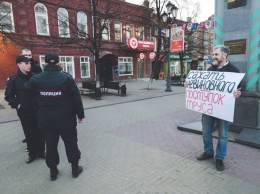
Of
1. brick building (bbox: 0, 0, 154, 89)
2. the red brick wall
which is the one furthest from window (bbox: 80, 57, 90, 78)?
the red brick wall

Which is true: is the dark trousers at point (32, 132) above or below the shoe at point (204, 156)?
above

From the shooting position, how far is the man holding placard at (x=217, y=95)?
11.2ft

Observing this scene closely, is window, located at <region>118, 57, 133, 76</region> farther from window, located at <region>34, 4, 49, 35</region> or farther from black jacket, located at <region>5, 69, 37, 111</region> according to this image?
black jacket, located at <region>5, 69, 37, 111</region>

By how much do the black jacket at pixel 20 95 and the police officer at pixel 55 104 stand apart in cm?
68

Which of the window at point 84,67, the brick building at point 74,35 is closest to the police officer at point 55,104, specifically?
the brick building at point 74,35

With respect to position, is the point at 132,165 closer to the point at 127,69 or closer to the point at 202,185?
the point at 202,185

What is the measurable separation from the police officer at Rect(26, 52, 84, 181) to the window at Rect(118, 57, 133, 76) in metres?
20.7

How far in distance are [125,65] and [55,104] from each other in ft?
70.8

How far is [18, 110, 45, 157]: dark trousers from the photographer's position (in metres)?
3.81

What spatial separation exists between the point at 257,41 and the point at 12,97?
5708 millimetres

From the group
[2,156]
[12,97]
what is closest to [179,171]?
[12,97]

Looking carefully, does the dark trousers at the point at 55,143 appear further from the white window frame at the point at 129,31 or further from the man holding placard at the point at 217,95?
the white window frame at the point at 129,31

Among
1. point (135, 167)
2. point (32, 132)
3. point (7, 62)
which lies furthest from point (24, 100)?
point (7, 62)

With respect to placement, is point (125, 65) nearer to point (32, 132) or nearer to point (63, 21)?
point (63, 21)
